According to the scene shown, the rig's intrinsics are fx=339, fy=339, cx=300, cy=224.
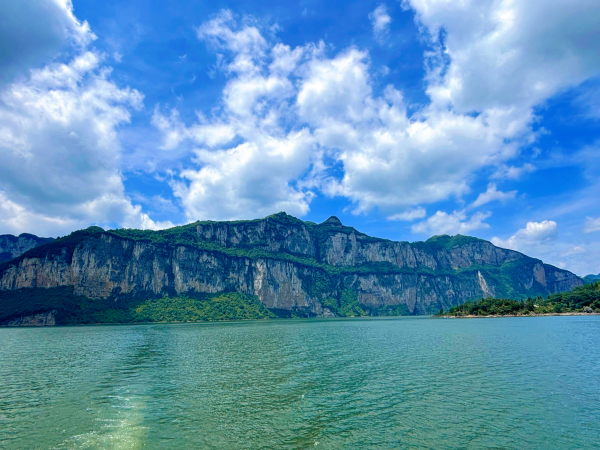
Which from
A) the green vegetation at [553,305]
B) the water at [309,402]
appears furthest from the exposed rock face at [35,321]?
the green vegetation at [553,305]

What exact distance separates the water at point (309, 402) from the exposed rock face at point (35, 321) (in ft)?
550

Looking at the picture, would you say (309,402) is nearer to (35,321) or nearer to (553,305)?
(553,305)

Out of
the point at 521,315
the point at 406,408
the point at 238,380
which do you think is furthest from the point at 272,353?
the point at 521,315

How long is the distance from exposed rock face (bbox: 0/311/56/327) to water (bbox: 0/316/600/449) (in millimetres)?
167633

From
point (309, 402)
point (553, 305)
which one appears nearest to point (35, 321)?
point (309, 402)

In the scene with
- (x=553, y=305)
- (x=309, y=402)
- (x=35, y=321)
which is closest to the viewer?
(x=309, y=402)

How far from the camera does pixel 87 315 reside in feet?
645

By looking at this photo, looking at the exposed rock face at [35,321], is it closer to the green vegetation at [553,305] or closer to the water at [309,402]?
the water at [309,402]

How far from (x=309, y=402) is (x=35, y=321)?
688 feet

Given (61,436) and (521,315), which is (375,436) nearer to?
(61,436)

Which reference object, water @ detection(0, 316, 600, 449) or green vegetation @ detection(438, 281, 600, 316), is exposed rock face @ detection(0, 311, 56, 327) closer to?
water @ detection(0, 316, 600, 449)

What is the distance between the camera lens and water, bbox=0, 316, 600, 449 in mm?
18781

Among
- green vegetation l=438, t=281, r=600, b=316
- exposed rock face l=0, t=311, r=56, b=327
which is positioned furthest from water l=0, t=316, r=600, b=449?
exposed rock face l=0, t=311, r=56, b=327

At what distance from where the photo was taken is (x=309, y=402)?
25.5 m
